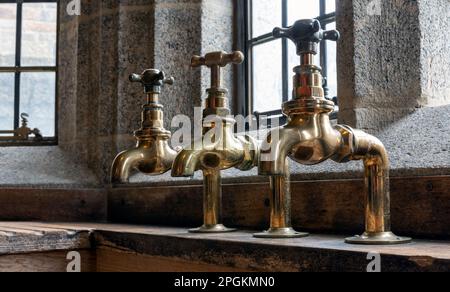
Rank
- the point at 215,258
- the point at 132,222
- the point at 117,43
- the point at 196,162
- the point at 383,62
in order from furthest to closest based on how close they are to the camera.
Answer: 1. the point at 117,43
2. the point at 132,222
3. the point at 383,62
4. the point at 196,162
5. the point at 215,258

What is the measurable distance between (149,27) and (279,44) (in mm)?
299

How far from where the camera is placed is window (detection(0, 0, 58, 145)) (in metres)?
1.71

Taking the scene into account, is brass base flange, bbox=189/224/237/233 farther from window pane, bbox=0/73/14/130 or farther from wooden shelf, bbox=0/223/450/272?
window pane, bbox=0/73/14/130

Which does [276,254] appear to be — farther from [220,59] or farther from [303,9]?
[303,9]

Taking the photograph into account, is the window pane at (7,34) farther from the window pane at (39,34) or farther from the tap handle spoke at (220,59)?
the tap handle spoke at (220,59)

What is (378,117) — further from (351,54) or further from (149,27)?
(149,27)

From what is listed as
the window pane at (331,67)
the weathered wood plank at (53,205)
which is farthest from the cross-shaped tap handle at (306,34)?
the weathered wood plank at (53,205)

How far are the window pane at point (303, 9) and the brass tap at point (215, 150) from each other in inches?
14.6

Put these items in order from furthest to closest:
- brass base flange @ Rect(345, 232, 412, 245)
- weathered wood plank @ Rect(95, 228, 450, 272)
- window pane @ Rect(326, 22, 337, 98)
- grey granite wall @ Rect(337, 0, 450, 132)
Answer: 1. window pane @ Rect(326, 22, 337, 98)
2. grey granite wall @ Rect(337, 0, 450, 132)
3. brass base flange @ Rect(345, 232, 412, 245)
4. weathered wood plank @ Rect(95, 228, 450, 272)

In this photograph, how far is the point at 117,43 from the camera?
1.53m

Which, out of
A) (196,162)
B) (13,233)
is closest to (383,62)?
(196,162)

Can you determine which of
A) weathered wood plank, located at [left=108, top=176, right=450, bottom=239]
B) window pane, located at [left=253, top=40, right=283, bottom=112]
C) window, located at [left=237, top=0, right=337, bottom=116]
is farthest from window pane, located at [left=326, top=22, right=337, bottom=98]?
weathered wood plank, located at [left=108, top=176, right=450, bottom=239]

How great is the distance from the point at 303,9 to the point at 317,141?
618 mm

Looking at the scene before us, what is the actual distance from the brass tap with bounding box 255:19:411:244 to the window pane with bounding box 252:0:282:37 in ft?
1.97
